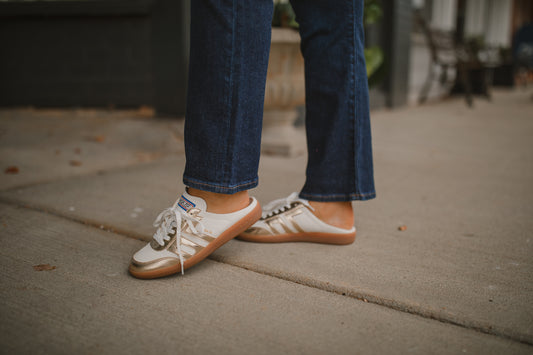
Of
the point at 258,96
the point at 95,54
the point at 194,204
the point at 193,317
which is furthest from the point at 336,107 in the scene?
the point at 95,54

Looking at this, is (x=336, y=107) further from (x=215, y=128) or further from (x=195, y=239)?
(x=195, y=239)

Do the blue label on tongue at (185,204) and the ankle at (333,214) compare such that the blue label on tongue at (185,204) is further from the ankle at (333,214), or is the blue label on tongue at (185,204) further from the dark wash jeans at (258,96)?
the ankle at (333,214)

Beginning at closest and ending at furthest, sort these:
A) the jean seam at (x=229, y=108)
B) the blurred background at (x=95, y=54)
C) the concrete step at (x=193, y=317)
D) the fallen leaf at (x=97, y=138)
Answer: the concrete step at (x=193, y=317), the jean seam at (x=229, y=108), the fallen leaf at (x=97, y=138), the blurred background at (x=95, y=54)

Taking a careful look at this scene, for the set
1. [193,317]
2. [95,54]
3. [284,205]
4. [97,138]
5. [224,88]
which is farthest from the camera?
[95,54]

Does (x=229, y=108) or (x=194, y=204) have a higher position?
(x=229, y=108)

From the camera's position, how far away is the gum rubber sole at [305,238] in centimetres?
120

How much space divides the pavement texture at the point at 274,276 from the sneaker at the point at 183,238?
0.12ft

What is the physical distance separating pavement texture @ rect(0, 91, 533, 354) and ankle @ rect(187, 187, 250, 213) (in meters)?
0.15

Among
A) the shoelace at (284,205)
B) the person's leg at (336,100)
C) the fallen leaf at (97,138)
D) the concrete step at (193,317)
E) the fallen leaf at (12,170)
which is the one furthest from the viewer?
the fallen leaf at (97,138)

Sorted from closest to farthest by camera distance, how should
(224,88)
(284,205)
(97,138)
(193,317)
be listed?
(193,317)
(224,88)
(284,205)
(97,138)

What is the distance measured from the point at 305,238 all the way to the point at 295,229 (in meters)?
0.05

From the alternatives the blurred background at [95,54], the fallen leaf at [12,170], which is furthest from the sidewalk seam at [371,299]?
the blurred background at [95,54]

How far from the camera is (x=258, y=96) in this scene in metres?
1.01

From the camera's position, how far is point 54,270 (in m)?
1.01
